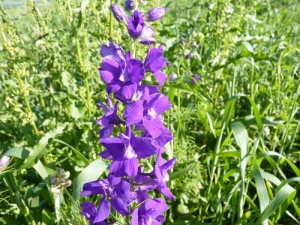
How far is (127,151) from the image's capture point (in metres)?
1.11

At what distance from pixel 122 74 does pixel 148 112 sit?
0.14 m

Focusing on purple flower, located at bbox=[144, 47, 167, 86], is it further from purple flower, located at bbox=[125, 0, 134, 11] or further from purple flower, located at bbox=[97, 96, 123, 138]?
purple flower, located at bbox=[125, 0, 134, 11]

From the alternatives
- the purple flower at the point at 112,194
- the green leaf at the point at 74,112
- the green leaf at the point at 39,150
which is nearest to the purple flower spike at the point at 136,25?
the purple flower at the point at 112,194

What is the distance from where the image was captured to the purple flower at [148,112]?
3.57 feet

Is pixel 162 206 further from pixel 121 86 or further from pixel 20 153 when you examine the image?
pixel 20 153

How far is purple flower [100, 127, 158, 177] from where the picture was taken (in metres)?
1.10

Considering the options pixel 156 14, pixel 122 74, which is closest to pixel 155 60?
pixel 122 74

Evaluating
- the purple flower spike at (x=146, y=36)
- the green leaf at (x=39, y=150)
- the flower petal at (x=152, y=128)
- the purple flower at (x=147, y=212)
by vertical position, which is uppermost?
the purple flower spike at (x=146, y=36)

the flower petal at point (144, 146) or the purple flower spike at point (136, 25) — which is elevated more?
the purple flower spike at point (136, 25)

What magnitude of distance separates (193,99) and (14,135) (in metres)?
1.41

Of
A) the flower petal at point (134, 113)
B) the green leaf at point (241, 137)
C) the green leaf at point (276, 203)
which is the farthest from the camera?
the green leaf at point (241, 137)

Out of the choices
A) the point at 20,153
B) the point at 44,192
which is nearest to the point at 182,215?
the point at 44,192

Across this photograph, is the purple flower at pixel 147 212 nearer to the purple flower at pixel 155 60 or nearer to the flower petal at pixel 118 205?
the flower petal at pixel 118 205

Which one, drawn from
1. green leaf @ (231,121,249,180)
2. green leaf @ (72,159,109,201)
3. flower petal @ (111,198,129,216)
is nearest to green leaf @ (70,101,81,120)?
green leaf @ (72,159,109,201)
